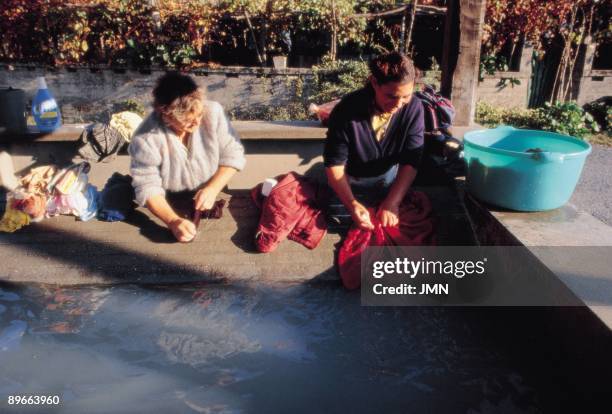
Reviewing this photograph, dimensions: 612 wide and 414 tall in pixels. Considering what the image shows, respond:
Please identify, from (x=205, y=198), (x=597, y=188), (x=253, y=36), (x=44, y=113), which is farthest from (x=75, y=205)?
(x=253, y=36)

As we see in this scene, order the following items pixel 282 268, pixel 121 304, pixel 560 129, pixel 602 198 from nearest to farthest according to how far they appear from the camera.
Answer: pixel 121 304 < pixel 282 268 < pixel 602 198 < pixel 560 129

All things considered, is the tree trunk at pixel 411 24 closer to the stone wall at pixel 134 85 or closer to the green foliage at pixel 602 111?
the stone wall at pixel 134 85

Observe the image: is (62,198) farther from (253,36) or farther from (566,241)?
(253,36)

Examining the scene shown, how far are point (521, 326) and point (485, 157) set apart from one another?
98 cm

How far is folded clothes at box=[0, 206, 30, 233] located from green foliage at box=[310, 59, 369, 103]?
5871 mm

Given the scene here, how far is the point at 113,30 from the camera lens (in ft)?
28.8

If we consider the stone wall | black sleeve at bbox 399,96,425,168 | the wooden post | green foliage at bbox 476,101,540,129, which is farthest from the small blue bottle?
green foliage at bbox 476,101,540,129

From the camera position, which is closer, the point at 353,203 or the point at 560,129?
the point at 353,203

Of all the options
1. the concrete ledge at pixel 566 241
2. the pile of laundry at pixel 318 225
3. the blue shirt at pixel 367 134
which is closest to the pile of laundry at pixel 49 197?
the pile of laundry at pixel 318 225

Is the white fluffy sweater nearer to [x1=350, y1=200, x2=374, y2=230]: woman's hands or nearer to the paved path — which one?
[x1=350, y1=200, x2=374, y2=230]: woman's hands

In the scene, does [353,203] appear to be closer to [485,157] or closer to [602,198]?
[485,157]

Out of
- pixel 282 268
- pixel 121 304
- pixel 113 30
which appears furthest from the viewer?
pixel 113 30

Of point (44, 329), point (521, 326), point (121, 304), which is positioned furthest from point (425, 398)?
point (44, 329)

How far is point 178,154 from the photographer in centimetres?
274
